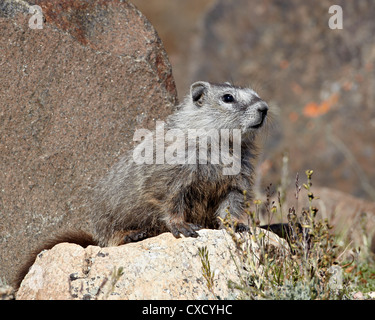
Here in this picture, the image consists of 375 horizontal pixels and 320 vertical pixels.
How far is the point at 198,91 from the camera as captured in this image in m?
6.64

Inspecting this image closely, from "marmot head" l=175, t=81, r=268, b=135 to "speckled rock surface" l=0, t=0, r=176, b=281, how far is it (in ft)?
1.20

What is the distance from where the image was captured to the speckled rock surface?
622cm

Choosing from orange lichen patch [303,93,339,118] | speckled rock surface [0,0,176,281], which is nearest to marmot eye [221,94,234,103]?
speckled rock surface [0,0,176,281]

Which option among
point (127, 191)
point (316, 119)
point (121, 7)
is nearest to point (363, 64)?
point (316, 119)

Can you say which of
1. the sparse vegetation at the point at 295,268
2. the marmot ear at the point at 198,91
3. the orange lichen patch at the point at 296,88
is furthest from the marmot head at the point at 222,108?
the orange lichen patch at the point at 296,88

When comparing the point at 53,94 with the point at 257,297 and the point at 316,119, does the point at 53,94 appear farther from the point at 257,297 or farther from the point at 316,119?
the point at 316,119

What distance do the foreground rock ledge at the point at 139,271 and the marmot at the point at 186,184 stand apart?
35cm

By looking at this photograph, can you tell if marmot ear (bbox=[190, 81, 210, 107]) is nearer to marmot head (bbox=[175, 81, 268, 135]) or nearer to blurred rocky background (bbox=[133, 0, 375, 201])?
marmot head (bbox=[175, 81, 268, 135])

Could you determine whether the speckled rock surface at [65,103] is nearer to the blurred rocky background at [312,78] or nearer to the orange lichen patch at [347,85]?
the blurred rocky background at [312,78]

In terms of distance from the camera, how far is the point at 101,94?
6516 mm

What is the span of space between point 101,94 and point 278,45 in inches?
263

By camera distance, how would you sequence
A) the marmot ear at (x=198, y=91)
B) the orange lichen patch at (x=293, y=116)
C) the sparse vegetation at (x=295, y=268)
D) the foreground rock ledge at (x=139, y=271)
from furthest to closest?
the orange lichen patch at (x=293, y=116) → the marmot ear at (x=198, y=91) → the foreground rock ledge at (x=139, y=271) → the sparse vegetation at (x=295, y=268)

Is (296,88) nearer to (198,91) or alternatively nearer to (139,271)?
(198,91)

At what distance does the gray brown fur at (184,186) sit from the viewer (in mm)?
5914
